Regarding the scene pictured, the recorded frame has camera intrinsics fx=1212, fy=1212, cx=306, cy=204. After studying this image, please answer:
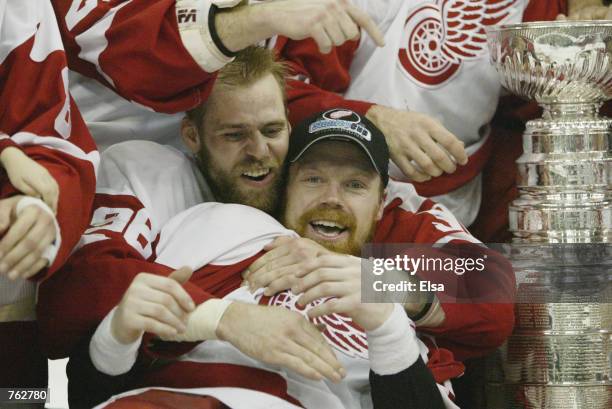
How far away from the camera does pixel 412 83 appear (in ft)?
7.06

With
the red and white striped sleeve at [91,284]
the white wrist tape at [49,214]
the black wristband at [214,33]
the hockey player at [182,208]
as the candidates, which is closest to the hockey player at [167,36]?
the black wristband at [214,33]

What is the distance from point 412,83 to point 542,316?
1.72ft

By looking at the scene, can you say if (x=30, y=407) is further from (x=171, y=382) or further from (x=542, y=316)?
(x=542, y=316)

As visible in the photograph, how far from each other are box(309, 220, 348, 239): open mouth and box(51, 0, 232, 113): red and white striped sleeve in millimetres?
275

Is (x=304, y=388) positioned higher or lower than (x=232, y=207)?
lower

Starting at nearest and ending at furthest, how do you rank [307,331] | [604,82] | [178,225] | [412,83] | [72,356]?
[307,331] < [72,356] < [178,225] < [604,82] < [412,83]

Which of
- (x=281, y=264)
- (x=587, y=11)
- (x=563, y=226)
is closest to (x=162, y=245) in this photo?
(x=281, y=264)

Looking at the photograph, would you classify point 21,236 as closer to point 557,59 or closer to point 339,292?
point 339,292

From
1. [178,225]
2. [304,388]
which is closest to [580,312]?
[304,388]

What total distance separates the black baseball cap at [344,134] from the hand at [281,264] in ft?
0.66

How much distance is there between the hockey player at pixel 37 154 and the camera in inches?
57.7

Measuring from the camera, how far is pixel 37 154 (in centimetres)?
154

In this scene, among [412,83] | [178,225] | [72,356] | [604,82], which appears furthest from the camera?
[412,83]

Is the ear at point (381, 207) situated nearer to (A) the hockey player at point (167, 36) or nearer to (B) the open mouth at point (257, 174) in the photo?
(B) the open mouth at point (257, 174)
